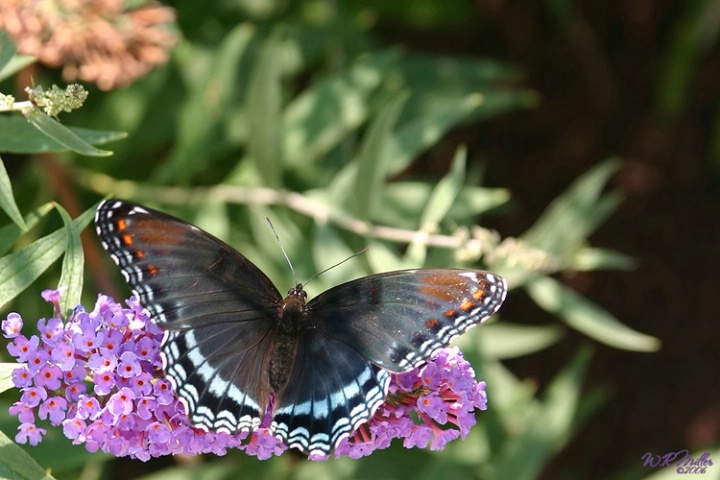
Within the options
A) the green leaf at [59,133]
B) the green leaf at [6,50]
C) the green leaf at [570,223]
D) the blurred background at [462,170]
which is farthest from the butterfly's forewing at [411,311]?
the green leaf at [570,223]

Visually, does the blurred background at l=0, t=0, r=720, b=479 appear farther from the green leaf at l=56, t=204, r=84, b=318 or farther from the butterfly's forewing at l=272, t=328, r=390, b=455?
the butterfly's forewing at l=272, t=328, r=390, b=455

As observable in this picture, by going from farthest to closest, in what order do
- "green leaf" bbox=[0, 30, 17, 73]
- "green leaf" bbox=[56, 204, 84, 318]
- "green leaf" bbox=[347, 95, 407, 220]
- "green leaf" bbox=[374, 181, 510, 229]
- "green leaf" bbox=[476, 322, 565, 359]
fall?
"green leaf" bbox=[476, 322, 565, 359] → "green leaf" bbox=[374, 181, 510, 229] → "green leaf" bbox=[347, 95, 407, 220] → "green leaf" bbox=[0, 30, 17, 73] → "green leaf" bbox=[56, 204, 84, 318]

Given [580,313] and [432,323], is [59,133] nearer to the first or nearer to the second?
[432,323]

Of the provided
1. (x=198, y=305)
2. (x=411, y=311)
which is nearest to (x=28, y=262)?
(x=198, y=305)

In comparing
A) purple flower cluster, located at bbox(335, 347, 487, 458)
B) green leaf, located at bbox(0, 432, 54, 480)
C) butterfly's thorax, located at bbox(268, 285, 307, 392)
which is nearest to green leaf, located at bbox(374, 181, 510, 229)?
butterfly's thorax, located at bbox(268, 285, 307, 392)

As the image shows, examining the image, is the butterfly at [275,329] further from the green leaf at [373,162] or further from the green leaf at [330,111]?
the green leaf at [330,111]

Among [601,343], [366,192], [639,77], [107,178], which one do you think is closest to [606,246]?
[601,343]

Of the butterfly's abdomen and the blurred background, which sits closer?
the butterfly's abdomen

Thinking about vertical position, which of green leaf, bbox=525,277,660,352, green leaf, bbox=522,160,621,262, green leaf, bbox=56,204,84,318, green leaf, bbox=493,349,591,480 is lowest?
green leaf, bbox=493,349,591,480
